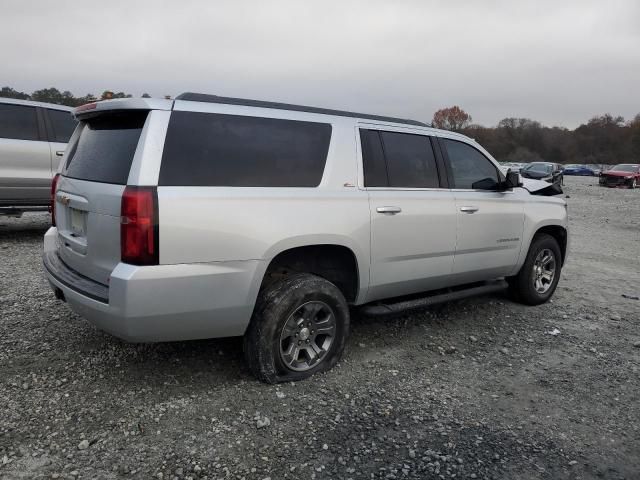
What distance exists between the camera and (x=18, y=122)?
758cm

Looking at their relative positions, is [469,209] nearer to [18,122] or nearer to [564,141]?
[18,122]

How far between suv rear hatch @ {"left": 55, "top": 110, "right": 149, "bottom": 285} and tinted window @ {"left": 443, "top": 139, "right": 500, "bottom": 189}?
2787mm

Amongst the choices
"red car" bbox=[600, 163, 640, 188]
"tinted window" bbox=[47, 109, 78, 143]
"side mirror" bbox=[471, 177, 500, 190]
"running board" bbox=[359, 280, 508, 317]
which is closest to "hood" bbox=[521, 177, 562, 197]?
"side mirror" bbox=[471, 177, 500, 190]

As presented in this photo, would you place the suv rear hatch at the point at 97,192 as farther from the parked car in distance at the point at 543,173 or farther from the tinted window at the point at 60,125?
the parked car in distance at the point at 543,173

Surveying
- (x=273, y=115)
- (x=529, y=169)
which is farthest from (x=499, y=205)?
(x=529, y=169)

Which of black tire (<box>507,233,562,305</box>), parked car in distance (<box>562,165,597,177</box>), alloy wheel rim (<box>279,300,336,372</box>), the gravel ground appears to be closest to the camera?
the gravel ground

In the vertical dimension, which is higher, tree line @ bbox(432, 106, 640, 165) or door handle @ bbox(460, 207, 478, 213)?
tree line @ bbox(432, 106, 640, 165)

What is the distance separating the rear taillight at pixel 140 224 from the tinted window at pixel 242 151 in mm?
156

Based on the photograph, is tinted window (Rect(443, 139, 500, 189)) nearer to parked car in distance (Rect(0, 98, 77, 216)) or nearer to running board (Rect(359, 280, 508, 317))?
running board (Rect(359, 280, 508, 317))

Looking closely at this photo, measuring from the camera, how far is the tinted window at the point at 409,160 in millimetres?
4129

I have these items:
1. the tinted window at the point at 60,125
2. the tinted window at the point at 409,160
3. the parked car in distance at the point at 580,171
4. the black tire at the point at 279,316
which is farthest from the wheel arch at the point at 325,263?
the parked car in distance at the point at 580,171

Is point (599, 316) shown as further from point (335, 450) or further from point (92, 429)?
point (92, 429)

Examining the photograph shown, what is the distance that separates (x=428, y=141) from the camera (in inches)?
178

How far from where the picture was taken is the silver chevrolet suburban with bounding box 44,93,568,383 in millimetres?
2959
